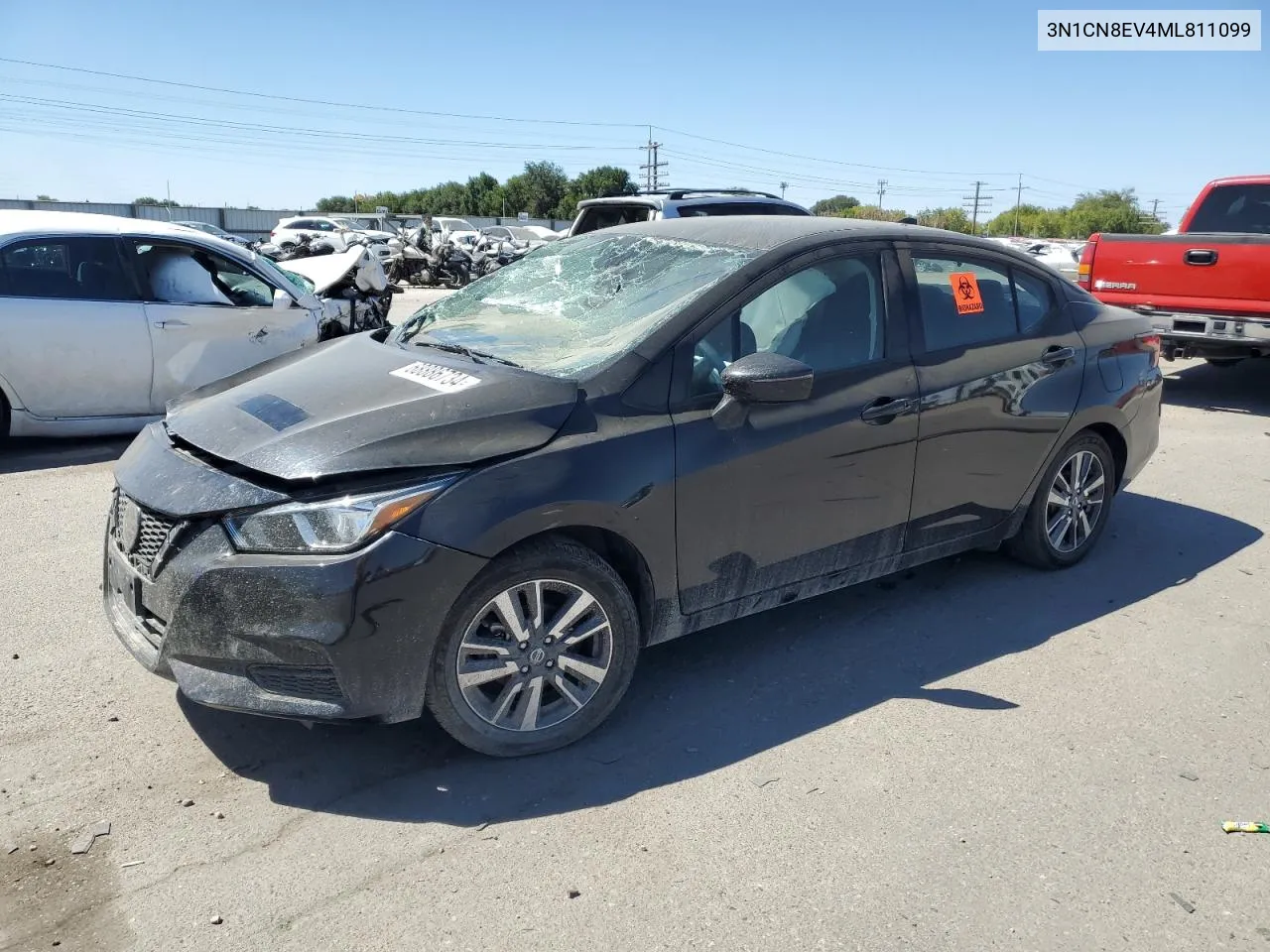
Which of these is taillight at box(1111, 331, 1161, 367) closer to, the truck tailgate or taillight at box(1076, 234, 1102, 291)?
the truck tailgate

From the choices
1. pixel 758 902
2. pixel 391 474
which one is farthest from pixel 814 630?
pixel 391 474

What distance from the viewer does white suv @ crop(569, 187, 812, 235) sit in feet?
33.2

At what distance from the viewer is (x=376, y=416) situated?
3.25 metres

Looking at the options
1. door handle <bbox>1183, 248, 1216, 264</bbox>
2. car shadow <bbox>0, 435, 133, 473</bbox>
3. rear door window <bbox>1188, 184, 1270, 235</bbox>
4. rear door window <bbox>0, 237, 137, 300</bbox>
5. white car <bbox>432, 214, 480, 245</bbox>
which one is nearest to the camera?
rear door window <bbox>0, 237, 137, 300</bbox>

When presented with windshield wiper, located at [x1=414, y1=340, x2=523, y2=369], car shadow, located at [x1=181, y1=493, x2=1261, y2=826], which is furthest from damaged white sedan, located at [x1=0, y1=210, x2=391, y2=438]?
car shadow, located at [x1=181, y1=493, x2=1261, y2=826]

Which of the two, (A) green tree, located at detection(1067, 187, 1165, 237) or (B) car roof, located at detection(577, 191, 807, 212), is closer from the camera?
(B) car roof, located at detection(577, 191, 807, 212)

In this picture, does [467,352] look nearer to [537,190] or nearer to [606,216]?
[606,216]

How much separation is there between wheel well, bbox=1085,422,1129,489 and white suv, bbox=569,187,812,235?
547 cm

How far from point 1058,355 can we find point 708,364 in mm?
2131

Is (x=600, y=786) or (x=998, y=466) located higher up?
(x=998, y=466)

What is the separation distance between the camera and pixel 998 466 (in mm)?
4613

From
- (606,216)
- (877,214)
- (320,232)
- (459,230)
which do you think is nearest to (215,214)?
(459,230)

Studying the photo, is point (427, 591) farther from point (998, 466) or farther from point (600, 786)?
point (998, 466)

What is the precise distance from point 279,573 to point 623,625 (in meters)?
1.14
